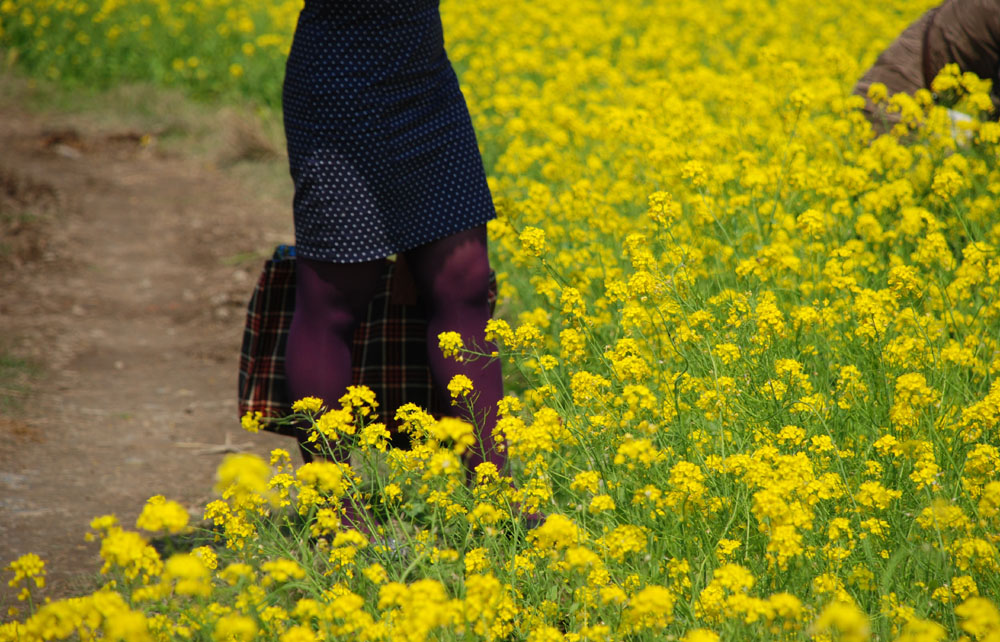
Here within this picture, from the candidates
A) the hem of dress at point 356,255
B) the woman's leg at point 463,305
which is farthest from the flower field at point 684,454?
the hem of dress at point 356,255

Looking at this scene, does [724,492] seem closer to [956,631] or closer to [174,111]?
[956,631]

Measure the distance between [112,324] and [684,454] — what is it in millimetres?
2885

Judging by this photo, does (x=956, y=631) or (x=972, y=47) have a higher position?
(x=972, y=47)

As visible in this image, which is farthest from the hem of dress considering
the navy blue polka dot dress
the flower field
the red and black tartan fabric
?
the red and black tartan fabric

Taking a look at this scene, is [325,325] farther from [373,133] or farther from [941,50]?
[941,50]

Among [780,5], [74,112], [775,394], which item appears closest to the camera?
[775,394]

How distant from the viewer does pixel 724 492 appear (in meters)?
1.87

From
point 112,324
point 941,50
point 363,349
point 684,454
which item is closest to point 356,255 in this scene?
point 363,349

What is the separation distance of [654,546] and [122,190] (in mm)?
4736

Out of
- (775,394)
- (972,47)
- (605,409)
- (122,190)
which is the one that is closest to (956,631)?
(775,394)

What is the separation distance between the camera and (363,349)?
2.68 metres

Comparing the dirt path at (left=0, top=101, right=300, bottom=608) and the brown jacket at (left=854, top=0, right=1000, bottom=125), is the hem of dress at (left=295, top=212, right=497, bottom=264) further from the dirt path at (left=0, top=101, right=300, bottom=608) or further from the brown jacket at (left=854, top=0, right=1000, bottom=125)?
the brown jacket at (left=854, top=0, right=1000, bottom=125)

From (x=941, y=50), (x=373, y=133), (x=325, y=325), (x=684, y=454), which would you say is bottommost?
(x=684, y=454)

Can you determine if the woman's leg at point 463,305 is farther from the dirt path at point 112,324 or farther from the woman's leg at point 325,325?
the dirt path at point 112,324
